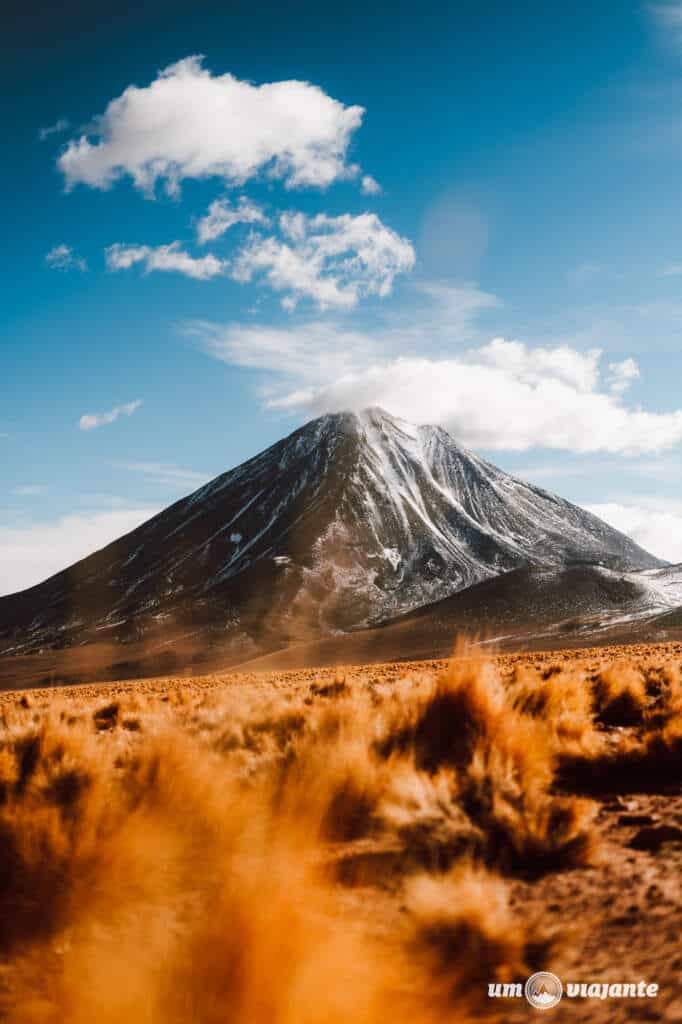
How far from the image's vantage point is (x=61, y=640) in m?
193

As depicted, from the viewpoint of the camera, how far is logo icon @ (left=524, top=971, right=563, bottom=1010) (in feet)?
9.28

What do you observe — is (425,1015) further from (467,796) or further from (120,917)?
(467,796)

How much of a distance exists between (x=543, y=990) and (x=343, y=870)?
1.49 m

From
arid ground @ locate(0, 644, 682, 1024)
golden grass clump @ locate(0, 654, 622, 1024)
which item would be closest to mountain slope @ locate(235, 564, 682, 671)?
arid ground @ locate(0, 644, 682, 1024)

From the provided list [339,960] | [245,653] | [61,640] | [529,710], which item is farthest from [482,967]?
[61,640]

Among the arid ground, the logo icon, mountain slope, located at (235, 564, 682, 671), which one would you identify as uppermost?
A: the arid ground

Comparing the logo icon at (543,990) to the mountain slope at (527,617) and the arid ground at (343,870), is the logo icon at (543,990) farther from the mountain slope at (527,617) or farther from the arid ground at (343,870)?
the mountain slope at (527,617)

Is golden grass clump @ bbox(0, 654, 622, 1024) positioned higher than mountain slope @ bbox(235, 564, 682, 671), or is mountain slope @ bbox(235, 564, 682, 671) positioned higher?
golden grass clump @ bbox(0, 654, 622, 1024)

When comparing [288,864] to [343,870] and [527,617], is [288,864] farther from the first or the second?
[527,617]

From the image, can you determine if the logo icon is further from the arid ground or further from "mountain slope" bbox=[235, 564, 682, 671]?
"mountain slope" bbox=[235, 564, 682, 671]

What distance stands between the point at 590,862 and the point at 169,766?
299 cm

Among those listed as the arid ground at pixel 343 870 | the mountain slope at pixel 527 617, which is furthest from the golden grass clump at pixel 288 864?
the mountain slope at pixel 527 617

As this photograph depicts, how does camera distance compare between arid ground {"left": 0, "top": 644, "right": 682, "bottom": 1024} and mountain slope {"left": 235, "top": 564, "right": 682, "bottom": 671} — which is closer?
arid ground {"left": 0, "top": 644, "right": 682, "bottom": 1024}

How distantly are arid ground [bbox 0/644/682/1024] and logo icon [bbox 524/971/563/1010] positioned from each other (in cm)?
5
